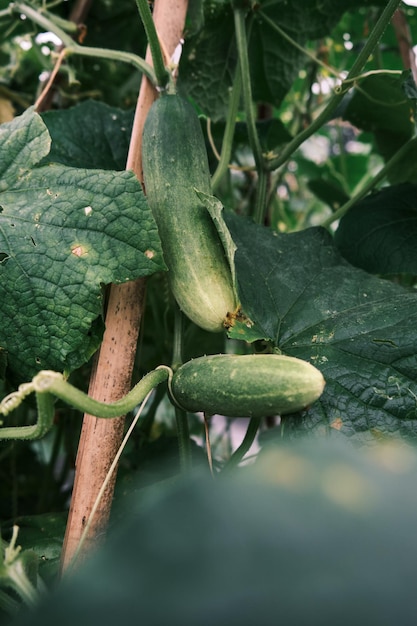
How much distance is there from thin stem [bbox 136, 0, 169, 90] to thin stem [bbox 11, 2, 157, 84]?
1cm

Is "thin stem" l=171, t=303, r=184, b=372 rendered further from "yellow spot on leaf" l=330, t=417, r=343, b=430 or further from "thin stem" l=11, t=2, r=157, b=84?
"thin stem" l=11, t=2, r=157, b=84

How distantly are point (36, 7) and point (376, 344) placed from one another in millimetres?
915

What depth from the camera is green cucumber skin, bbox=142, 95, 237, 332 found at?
31.1 inches

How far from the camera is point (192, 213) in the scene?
2.67ft

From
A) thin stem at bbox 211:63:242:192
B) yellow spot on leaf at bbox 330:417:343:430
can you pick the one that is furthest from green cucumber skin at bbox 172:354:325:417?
thin stem at bbox 211:63:242:192

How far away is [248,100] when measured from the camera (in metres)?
1.00

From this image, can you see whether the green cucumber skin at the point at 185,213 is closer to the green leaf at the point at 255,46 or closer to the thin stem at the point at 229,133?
the thin stem at the point at 229,133

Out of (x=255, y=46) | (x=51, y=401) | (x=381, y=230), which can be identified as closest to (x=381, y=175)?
(x=381, y=230)

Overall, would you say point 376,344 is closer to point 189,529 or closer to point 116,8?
point 189,529

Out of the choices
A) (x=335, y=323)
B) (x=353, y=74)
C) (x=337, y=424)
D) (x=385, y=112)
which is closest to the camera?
(x=337, y=424)

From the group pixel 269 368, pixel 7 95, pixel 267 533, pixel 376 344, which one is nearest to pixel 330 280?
pixel 376 344

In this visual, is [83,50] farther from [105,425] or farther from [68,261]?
[105,425]

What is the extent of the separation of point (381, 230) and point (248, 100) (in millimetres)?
350

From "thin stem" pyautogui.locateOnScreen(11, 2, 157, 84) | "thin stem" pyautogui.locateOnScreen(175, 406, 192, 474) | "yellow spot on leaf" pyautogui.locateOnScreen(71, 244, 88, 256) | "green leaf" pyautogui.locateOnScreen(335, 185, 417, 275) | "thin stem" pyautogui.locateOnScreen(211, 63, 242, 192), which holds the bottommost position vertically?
"thin stem" pyautogui.locateOnScreen(175, 406, 192, 474)
